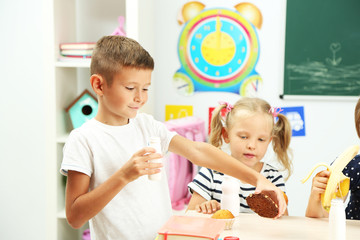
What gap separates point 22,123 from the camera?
9.38ft

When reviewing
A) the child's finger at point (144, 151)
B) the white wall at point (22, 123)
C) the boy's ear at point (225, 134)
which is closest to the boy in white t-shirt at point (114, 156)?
the child's finger at point (144, 151)

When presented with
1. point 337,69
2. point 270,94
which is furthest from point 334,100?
point 270,94

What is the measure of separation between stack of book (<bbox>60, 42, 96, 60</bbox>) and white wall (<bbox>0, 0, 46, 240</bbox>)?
437 mm

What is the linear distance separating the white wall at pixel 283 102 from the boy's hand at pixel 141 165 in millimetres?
1724

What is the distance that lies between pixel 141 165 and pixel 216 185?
82cm

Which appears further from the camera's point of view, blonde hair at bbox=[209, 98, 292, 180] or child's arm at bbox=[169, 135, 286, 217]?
blonde hair at bbox=[209, 98, 292, 180]

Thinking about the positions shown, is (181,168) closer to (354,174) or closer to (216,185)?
(216,185)

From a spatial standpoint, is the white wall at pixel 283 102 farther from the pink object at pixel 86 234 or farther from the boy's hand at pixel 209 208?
the boy's hand at pixel 209 208

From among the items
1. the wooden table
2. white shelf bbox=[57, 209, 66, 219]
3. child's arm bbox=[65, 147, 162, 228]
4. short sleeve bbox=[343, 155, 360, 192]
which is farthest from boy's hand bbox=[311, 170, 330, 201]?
white shelf bbox=[57, 209, 66, 219]

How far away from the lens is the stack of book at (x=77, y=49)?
244cm

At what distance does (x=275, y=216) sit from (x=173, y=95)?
5.27 feet

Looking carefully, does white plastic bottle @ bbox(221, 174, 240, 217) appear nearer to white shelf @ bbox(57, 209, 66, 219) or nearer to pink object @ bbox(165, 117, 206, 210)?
pink object @ bbox(165, 117, 206, 210)

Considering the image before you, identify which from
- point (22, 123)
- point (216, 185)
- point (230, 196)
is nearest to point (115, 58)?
point (230, 196)

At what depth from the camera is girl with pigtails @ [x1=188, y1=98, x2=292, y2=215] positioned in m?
1.76
